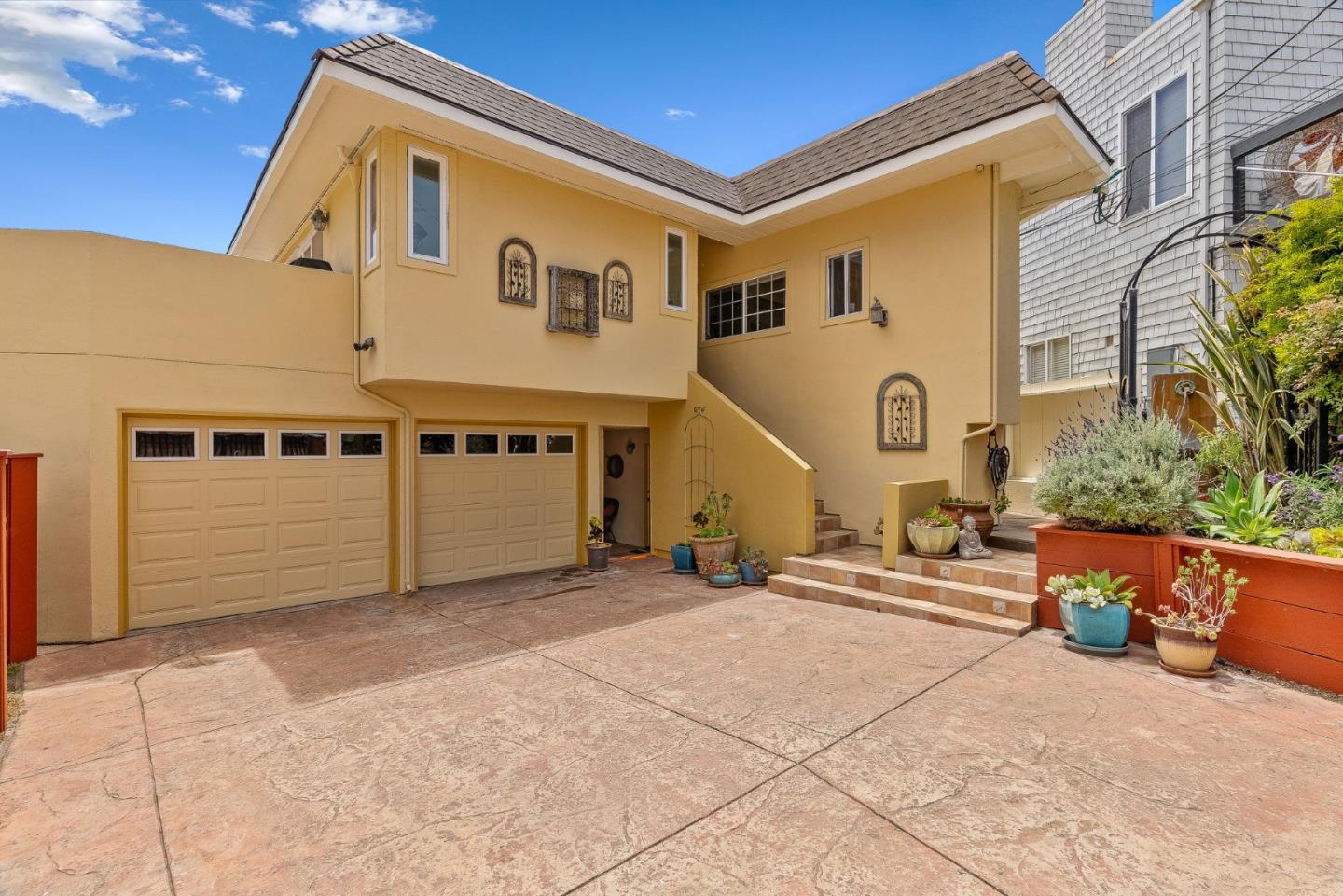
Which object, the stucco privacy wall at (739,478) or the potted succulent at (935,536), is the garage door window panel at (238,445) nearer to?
the stucco privacy wall at (739,478)

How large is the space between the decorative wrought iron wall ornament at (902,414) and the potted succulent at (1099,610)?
3175mm

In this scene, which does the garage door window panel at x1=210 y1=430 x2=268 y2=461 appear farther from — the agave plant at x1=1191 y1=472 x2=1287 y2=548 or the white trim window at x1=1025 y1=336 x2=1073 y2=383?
the white trim window at x1=1025 y1=336 x2=1073 y2=383

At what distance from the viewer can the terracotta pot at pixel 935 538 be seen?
6.45m

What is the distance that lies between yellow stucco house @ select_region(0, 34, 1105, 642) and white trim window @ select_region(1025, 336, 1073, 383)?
4.04m

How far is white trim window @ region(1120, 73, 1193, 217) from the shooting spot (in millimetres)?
9164

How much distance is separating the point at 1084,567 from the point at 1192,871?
3339 mm

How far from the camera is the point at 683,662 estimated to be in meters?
4.66

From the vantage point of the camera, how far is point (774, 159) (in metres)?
9.76

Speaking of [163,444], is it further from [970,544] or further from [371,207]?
[970,544]

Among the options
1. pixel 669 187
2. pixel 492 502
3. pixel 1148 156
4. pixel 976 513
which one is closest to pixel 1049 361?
pixel 1148 156

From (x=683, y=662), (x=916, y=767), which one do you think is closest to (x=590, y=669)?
(x=683, y=662)

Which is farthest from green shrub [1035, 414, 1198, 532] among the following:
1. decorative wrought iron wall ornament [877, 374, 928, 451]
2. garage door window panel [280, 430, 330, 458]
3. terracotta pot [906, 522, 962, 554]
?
garage door window panel [280, 430, 330, 458]

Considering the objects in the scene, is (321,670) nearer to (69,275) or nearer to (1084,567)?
(69,275)

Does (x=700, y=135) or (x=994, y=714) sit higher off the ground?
(x=700, y=135)
